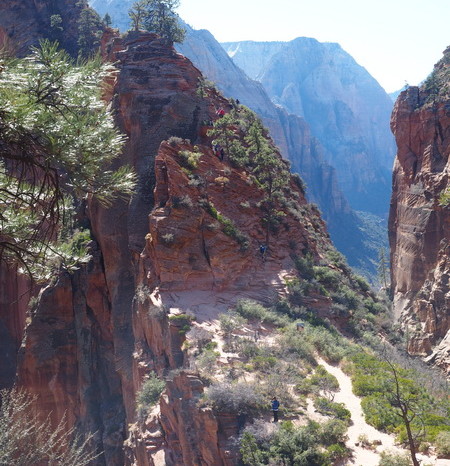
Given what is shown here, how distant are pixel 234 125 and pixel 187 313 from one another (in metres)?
12.9

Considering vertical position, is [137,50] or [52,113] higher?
[137,50]

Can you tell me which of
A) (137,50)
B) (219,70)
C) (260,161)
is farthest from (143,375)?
(219,70)

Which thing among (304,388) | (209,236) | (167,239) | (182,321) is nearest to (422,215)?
(209,236)

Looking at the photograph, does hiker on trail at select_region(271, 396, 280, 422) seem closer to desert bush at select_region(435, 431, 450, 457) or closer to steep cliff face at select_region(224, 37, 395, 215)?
desert bush at select_region(435, 431, 450, 457)

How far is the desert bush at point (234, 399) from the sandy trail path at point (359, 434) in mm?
2218

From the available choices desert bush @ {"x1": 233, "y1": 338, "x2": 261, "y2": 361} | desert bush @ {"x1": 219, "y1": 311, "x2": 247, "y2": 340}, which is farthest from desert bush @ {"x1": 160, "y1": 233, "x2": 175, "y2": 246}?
desert bush @ {"x1": 233, "y1": 338, "x2": 261, "y2": 361}

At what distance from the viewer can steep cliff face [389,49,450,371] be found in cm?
2862

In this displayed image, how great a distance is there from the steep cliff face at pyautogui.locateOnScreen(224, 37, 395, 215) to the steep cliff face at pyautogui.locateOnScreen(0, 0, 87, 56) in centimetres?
8796

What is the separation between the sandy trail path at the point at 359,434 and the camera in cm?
988

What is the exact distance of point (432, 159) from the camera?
33656 millimetres

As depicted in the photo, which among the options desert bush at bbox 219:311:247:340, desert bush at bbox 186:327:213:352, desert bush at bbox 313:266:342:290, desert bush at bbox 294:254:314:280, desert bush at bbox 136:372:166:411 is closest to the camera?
desert bush at bbox 136:372:166:411

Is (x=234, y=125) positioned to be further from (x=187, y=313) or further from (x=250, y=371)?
(x=250, y=371)

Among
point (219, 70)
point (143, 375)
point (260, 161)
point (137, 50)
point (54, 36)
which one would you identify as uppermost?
point (219, 70)

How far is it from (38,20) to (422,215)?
37.4 m
